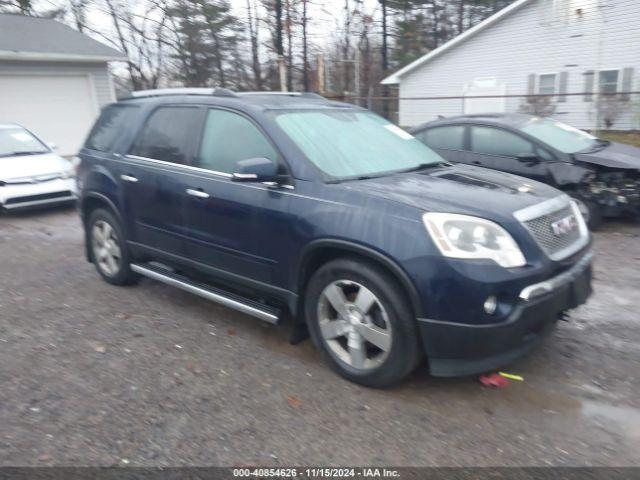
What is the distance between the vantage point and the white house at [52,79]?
1539 cm

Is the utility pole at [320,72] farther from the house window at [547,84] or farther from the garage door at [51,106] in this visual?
the garage door at [51,106]

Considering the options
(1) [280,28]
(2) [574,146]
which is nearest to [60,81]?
(1) [280,28]

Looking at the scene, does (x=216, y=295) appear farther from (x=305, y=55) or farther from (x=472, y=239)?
(x=305, y=55)

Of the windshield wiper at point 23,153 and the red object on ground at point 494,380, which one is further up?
the windshield wiper at point 23,153

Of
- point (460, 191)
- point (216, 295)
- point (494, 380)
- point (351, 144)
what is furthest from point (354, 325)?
point (351, 144)

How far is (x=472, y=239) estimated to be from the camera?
3.05 metres

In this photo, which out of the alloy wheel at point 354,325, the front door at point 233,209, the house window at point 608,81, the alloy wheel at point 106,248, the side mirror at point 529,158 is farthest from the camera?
the house window at point 608,81

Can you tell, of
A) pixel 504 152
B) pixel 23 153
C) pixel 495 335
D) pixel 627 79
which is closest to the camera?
pixel 495 335

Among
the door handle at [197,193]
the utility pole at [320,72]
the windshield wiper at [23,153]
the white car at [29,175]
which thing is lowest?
the white car at [29,175]

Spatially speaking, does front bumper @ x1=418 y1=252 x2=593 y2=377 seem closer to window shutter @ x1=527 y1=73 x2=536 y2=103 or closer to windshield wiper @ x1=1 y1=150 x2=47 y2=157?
windshield wiper @ x1=1 y1=150 x2=47 y2=157

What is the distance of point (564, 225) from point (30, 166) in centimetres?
876

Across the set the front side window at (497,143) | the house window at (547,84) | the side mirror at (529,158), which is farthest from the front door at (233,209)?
the house window at (547,84)

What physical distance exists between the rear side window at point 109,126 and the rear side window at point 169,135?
38 centimetres

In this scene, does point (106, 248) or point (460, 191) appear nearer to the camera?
point (460, 191)
